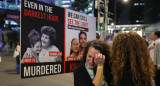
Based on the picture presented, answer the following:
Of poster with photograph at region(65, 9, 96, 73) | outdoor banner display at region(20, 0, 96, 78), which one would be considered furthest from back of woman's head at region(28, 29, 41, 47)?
poster with photograph at region(65, 9, 96, 73)

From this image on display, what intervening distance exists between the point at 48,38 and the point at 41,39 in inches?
4.4

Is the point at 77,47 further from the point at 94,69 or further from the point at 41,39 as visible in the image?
the point at 94,69

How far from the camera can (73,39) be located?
2920 mm

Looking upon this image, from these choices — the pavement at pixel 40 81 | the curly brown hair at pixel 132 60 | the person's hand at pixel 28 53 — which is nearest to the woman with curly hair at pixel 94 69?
the curly brown hair at pixel 132 60

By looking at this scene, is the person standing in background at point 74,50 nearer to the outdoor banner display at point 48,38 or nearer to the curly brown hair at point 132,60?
the outdoor banner display at point 48,38

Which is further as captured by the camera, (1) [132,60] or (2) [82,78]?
(2) [82,78]

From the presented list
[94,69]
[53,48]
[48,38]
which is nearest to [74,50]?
[53,48]

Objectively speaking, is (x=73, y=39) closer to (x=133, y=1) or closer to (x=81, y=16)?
(x=81, y=16)

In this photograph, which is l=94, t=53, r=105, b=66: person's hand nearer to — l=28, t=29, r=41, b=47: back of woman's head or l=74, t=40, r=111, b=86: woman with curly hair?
l=74, t=40, r=111, b=86: woman with curly hair

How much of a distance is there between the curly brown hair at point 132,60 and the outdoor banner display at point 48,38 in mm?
816

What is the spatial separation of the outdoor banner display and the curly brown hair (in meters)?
0.82

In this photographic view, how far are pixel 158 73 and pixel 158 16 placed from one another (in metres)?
19.6

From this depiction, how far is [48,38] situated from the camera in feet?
8.18

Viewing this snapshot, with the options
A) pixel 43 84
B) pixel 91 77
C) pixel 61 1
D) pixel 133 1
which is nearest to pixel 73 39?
pixel 91 77
